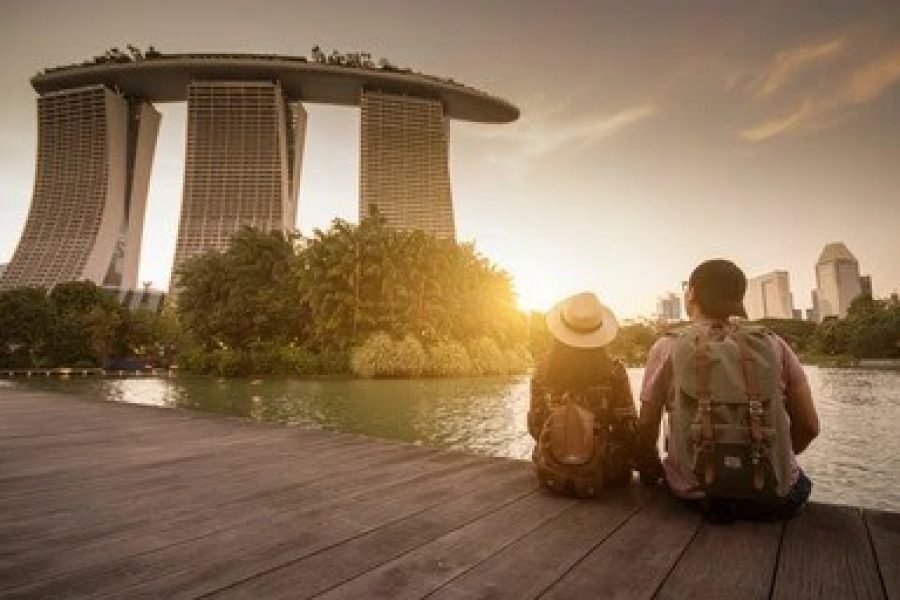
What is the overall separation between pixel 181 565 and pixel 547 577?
1498 millimetres

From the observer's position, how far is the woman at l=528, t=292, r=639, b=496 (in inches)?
132

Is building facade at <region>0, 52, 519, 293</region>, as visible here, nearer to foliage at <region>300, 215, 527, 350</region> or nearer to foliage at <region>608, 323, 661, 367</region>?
foliage at <region>608, 323, 661, 367</region>

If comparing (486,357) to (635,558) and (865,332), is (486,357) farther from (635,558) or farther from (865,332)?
(865,332)

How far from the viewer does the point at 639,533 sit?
109 inches

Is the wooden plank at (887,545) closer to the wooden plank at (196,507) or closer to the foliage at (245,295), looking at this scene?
the wooden plank at (196,507)

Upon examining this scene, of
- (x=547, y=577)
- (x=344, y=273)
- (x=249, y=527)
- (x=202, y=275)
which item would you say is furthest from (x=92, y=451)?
(x=202, y=275)

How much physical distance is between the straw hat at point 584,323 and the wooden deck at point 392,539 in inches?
36.7

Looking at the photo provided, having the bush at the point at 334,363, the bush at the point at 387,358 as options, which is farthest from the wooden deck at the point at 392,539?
the bush at the point at 334,363

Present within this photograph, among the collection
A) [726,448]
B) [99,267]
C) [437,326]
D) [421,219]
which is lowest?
[726,448]

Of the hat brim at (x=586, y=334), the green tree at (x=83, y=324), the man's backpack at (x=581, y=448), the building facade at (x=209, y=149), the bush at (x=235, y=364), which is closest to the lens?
the man's backpack at (x=581, y=448)

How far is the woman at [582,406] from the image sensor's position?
334cm

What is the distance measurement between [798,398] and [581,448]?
3.73 feet

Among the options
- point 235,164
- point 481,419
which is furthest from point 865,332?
point 235,164

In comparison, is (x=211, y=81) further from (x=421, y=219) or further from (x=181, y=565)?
(x=181, y=565)
